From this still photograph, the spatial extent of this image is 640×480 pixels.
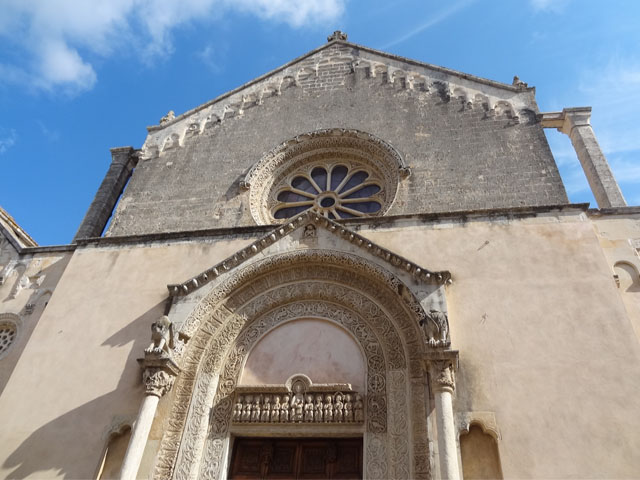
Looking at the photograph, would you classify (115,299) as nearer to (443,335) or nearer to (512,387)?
(443,335)

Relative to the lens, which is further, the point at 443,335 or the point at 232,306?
the point at 232,306

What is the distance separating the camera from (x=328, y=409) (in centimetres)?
696

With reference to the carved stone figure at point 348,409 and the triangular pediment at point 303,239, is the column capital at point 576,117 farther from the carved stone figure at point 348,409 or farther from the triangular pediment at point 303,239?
the carved stone figure at point 348,409

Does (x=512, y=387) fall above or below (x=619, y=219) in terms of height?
below

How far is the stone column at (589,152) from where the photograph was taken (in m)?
9.10

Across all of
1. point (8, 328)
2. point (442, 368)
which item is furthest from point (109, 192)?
point (442, 368)

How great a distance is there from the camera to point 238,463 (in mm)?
7035

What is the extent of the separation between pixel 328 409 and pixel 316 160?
6129mm

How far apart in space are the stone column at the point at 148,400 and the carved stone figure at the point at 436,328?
3.81m

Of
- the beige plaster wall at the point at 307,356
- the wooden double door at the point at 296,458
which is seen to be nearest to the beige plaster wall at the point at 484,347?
the wooden double door at the point at 296,458

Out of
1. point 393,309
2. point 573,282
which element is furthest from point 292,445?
point 573,282

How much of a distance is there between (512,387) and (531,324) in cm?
101

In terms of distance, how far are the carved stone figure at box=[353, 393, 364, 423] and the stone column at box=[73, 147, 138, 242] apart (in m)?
7.16

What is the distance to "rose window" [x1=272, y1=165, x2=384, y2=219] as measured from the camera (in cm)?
1062
